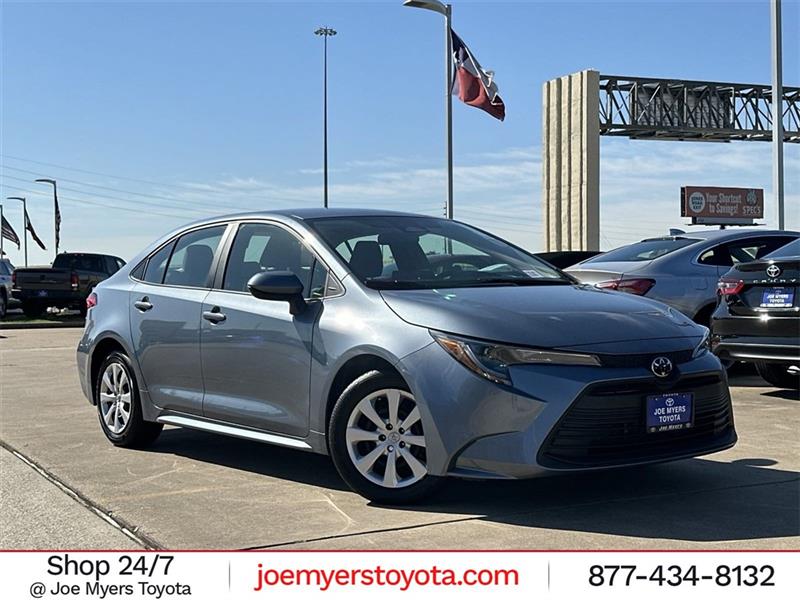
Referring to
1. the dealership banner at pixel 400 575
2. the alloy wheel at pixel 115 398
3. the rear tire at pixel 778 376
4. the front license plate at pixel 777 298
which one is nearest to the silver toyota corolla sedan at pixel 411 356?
the alloy wheel at pixel 115 398

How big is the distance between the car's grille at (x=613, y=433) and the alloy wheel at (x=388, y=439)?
2.13 feet

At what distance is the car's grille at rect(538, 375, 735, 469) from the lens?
475 centimetres

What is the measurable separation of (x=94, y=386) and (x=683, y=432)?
425 cm

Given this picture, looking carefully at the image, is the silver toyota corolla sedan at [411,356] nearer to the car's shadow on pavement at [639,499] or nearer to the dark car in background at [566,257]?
the car's shadow on pavement at [639,499]

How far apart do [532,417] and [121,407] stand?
346cm

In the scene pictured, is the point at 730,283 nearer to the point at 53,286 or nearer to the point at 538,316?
the point at 538,316

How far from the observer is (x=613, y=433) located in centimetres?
483

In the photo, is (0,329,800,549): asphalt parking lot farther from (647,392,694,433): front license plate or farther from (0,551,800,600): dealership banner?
(647,392,694,433): front license plate

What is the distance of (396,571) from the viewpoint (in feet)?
13.7

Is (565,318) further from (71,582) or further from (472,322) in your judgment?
(71,582)

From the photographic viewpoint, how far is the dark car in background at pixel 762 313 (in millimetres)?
8086

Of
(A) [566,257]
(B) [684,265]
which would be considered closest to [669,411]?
(B) [684,265]

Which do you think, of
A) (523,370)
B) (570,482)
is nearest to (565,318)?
(523,370)

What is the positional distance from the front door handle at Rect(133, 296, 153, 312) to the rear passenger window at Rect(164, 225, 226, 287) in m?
0.17
